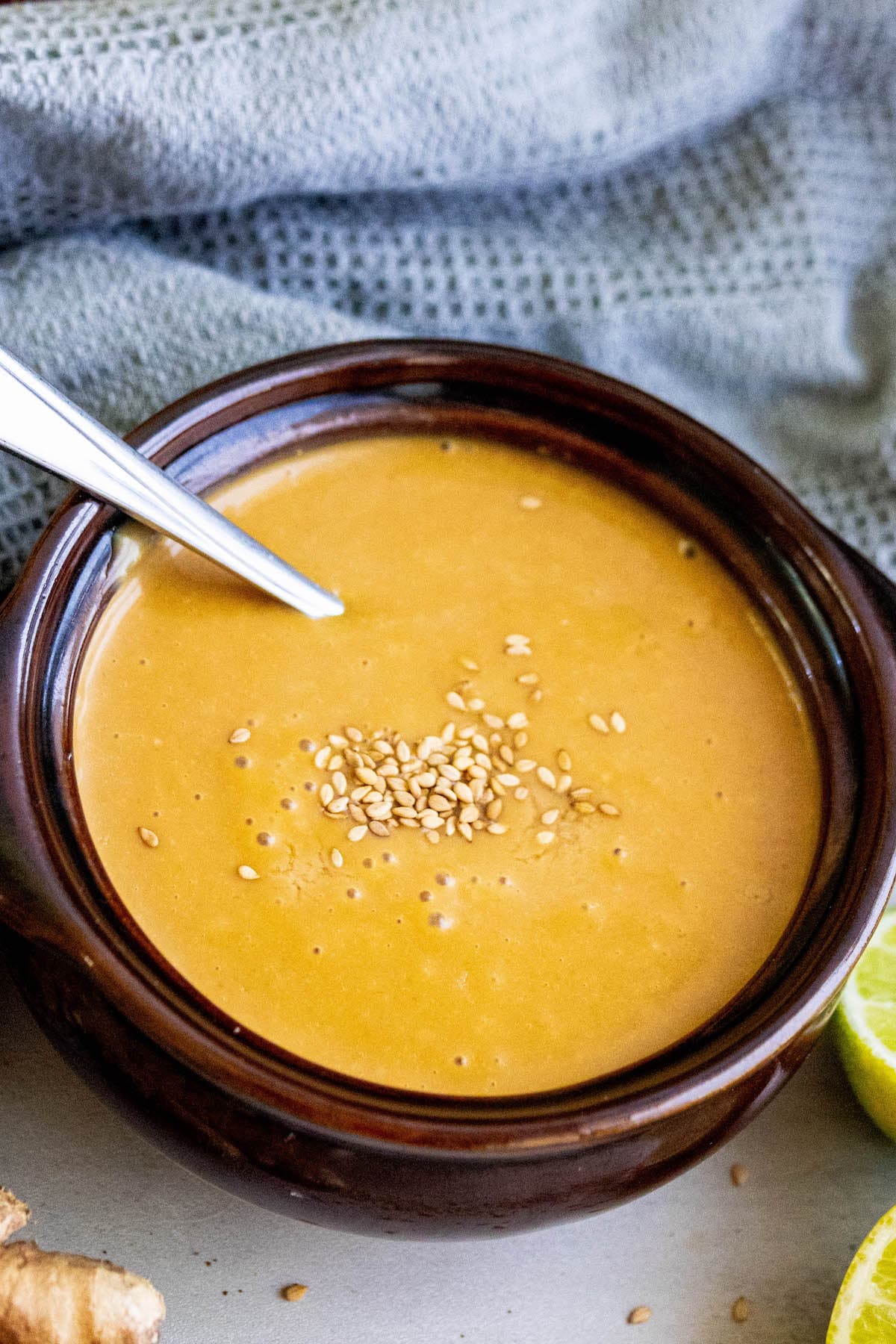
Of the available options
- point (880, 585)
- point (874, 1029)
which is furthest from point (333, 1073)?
point (880, 585)

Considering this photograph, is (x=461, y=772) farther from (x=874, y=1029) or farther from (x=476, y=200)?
(x=476, y=200)

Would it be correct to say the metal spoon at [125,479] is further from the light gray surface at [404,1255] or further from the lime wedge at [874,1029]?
the lime wedge at [874,1029]

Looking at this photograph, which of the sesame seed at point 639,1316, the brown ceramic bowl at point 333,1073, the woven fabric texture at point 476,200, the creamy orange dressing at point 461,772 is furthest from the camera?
the woven fabric texture at point 476,200

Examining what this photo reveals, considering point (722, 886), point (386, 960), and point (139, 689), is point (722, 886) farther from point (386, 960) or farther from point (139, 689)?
point (139, 689)

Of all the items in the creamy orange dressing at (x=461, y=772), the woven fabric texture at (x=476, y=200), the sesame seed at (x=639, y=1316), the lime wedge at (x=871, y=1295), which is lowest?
the lime wedge at (x=871, y=1295)

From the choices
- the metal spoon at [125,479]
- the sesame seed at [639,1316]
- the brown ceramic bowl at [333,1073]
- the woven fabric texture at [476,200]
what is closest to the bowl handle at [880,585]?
the brown ceramic bowl at [333,1073]

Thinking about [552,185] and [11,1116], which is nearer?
[11,1116]

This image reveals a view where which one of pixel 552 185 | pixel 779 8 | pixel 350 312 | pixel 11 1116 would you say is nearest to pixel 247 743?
pixel 11 1116
